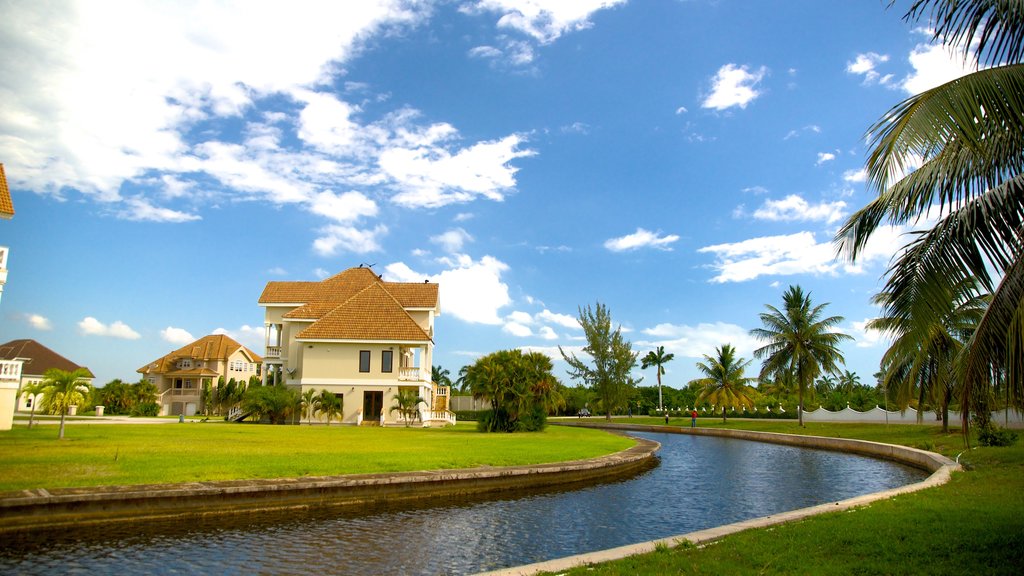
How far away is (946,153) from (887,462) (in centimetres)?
2006

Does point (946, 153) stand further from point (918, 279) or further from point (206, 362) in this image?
point (206, 362)

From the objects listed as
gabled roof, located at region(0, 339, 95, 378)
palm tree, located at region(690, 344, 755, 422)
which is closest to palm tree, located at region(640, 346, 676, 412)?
palm tree, located at region(690, 344, 755, 422)

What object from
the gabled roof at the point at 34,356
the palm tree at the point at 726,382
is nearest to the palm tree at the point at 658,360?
the palm tree at the point at 726,382

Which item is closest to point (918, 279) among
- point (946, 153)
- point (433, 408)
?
point (946, 153)

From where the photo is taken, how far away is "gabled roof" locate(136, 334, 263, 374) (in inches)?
2415

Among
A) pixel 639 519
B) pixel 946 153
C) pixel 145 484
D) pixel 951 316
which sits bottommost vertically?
pixel 639 519

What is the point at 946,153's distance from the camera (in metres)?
7.16

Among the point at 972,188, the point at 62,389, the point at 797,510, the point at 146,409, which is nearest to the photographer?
the point at 972,188

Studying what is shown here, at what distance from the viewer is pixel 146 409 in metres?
50.4

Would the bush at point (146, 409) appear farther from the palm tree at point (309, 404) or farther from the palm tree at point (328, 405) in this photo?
the palm tree at point (328, 405)

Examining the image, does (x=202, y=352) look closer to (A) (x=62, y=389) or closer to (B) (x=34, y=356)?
(B) (x=34, y=356)

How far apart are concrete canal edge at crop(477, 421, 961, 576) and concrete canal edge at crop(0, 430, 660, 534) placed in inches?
272

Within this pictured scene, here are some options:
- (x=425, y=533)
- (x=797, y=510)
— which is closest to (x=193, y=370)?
(x=425, y=533)

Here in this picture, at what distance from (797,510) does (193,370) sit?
198 ft
